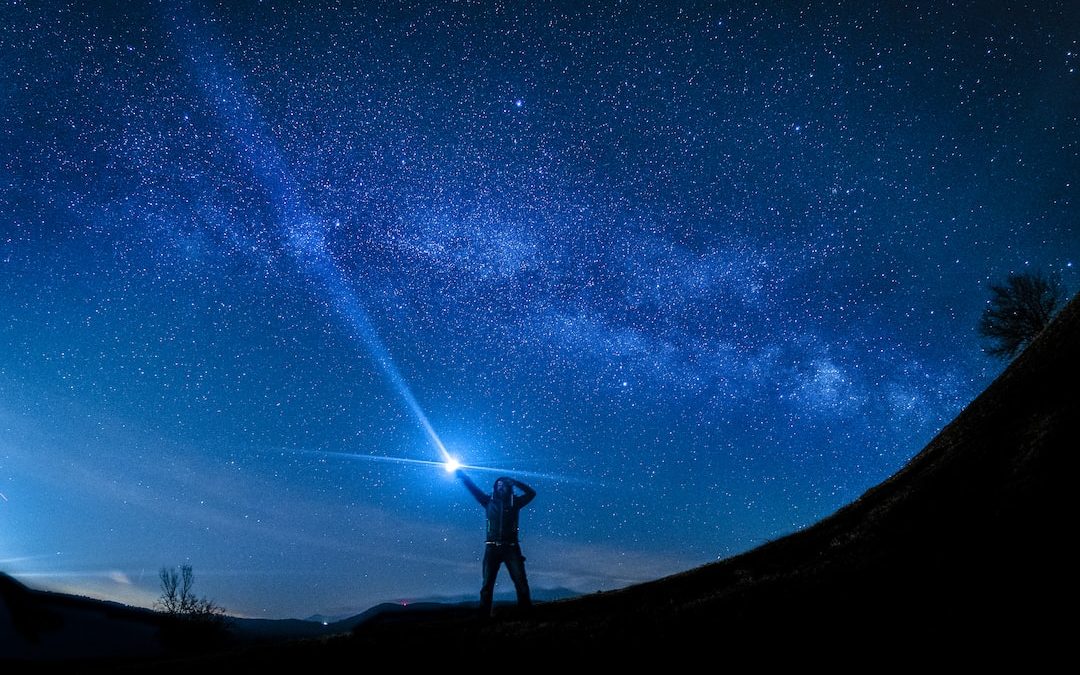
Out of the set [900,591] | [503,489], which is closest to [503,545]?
[503,489]

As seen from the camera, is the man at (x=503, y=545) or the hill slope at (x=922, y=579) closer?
the hill slope at (x=922, y=579)

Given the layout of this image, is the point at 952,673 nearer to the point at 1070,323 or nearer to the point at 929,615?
the point at 929,615

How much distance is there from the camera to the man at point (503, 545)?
963cm

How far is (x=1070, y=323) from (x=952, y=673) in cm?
1149

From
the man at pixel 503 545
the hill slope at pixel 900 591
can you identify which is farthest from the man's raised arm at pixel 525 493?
the hill slope at pixel 900 591

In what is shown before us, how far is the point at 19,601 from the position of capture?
1294 centimetres

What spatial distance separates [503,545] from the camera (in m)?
9.68

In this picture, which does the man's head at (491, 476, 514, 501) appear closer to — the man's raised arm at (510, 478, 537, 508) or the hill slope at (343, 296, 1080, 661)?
the man's raised arm at (510, 478, 537, 508)

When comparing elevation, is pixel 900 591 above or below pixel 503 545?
below

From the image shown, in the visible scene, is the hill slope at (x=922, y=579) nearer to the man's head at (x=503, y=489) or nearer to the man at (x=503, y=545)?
the man at (x=503, y=545)

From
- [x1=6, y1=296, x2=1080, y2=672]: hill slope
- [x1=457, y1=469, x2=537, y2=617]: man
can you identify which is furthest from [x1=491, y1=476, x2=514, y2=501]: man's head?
[x1=6, y1=296, x2=1080, y2=672]: hill slope

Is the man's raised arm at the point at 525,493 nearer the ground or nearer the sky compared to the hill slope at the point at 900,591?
nearer the sky

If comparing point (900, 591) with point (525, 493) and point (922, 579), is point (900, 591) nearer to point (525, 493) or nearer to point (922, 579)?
point (922, 579)

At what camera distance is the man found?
963 cm
